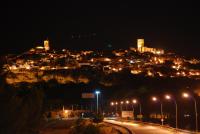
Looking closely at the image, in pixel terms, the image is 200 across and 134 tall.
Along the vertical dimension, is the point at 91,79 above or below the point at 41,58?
below

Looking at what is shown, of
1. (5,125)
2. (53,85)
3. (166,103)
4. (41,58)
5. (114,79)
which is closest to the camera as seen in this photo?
(5,125)

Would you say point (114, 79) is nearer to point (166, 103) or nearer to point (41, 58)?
point (166, 103)

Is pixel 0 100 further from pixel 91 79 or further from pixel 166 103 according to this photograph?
pixel 91 79

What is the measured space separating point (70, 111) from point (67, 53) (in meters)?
98.3

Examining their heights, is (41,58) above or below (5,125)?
above

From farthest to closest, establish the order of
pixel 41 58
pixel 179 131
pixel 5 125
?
pixel 41 58
pixel 179 131
pixel 5 125

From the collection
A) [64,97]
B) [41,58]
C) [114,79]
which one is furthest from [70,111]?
[41,58]

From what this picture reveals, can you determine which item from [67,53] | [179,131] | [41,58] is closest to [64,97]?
[179,131]

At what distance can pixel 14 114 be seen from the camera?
63.7ft

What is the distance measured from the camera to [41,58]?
168 metres

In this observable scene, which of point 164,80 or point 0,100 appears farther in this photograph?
point 164,80

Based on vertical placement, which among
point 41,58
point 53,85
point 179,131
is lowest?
point 179,131

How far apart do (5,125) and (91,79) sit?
9402 centimetres

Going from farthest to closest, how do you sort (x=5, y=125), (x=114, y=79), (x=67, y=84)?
(x=114, y=79) < (x=67, y=84) < (x=5, y=125)
